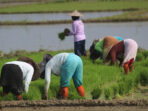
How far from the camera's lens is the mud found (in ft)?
16.2

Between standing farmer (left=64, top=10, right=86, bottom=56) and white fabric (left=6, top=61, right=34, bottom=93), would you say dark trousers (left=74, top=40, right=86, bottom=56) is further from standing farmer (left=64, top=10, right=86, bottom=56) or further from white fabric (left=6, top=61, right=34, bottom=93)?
white fabric (left=6, top=61, right=34, bottom=93)

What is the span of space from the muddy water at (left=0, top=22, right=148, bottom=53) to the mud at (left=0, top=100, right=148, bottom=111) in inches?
245

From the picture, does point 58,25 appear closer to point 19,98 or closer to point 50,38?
point 50,38

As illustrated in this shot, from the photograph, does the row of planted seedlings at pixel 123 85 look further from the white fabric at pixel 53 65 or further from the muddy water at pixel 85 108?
the muddy water at pixel 85 108

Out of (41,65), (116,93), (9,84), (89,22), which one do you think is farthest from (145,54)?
(89,22)

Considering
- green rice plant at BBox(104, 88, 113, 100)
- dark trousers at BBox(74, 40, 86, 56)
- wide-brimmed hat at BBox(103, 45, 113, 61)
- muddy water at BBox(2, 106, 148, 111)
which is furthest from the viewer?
dark trousers at BBox(74, 40, 86, 56)

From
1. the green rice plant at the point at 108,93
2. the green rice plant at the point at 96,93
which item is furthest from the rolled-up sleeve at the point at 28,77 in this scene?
the green rice plant at the point at 108,93

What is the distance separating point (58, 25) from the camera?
17250 mm

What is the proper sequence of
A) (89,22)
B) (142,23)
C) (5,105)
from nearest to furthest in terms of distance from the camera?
(5,105) → (142,23) → (89,22)

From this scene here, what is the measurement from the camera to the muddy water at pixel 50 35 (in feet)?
39.4

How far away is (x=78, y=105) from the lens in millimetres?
5070

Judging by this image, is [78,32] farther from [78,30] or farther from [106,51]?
[106,51]

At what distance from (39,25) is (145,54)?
8999 millimetres

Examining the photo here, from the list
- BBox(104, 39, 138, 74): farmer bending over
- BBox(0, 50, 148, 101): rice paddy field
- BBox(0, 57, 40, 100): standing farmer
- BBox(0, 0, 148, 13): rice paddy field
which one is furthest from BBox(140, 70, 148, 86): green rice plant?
BBox(0, 0, 148, 13): rice paddy field
